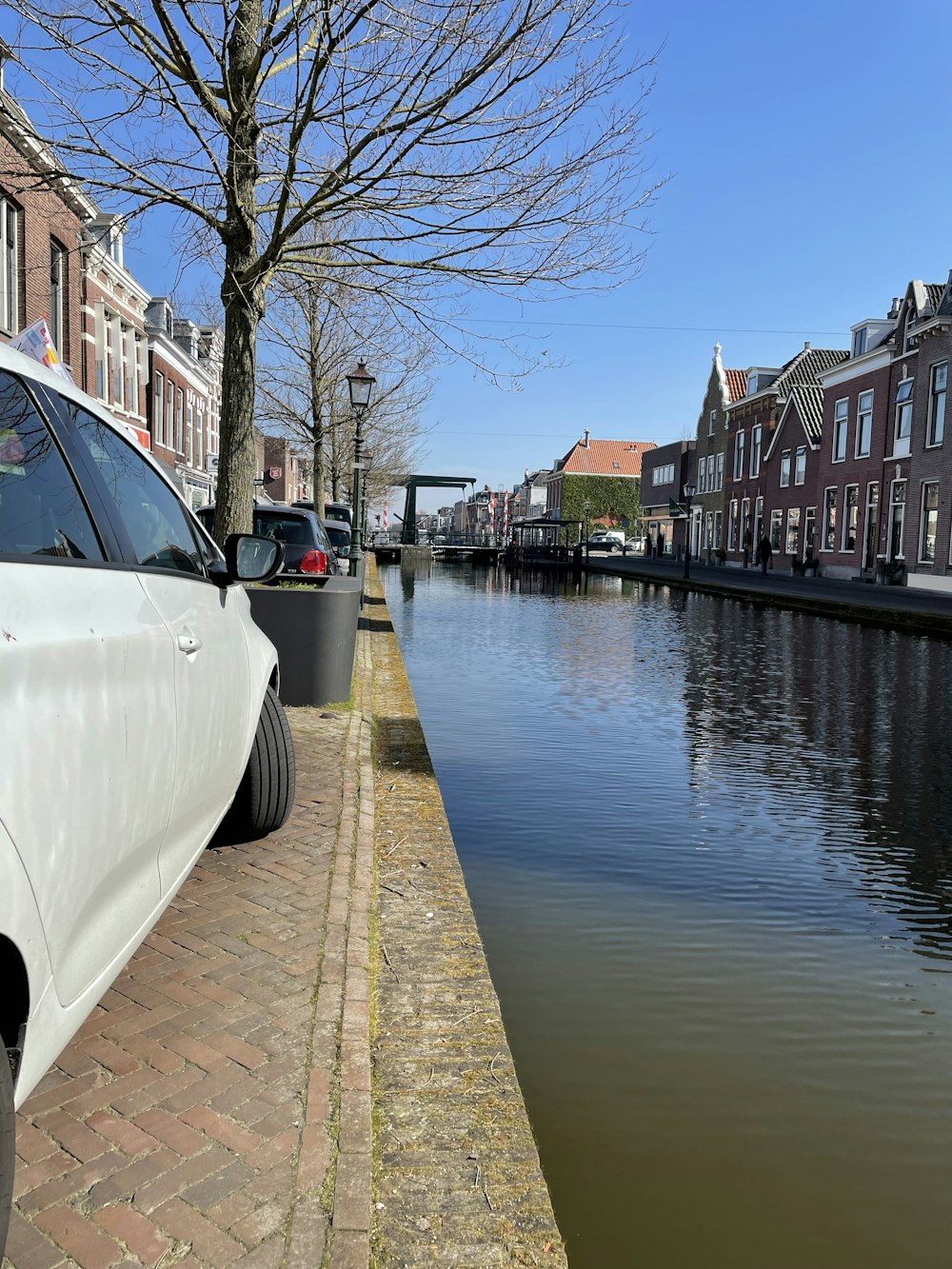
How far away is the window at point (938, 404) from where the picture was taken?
26.9 m

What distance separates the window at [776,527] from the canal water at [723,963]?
109 ft

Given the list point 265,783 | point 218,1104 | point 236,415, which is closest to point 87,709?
point 218,1104

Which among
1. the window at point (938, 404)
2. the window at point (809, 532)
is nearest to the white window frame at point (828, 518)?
Answer: the window at point (809, 532)

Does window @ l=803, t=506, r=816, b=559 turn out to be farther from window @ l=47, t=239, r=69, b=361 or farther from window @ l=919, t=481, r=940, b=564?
window @ l=47, t=239, r=69, b=361

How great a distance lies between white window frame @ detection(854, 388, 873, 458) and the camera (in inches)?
1267

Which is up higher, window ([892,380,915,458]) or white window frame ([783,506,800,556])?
window ([892,380,915,458])

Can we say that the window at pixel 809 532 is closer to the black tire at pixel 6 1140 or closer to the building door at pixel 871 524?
the building door at pixel 871 524

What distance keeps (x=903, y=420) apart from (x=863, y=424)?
2.98 m

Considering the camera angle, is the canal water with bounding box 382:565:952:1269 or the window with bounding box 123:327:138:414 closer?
the canal water with bounding box 382:565:952:1269

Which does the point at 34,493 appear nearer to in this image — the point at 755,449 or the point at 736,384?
the point at 755,449

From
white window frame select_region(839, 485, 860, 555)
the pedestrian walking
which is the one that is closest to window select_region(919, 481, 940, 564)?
white window frame select_region(839, 485, 860, 555)

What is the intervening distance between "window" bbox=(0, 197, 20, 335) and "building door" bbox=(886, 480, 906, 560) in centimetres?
2377

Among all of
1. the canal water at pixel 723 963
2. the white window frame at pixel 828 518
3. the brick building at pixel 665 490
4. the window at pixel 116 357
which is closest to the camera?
the canal water at pixel 723 963

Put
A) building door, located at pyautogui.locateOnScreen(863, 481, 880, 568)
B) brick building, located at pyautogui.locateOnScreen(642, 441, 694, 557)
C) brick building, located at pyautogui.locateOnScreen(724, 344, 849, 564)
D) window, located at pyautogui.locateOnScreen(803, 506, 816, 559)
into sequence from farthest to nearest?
1. brick building, located at pyautogui.locateOnScreen(642, 441, 694, 557)
2. brick building, located at pyautogui.locateOnScreen(724, 344, 849, 564)
3. window, located at pyautogui.locateOnScreen(803, 506, 816, 559)
4. building door, located at pyautogui.locateOnScreen(863, 481, 880, 568)
